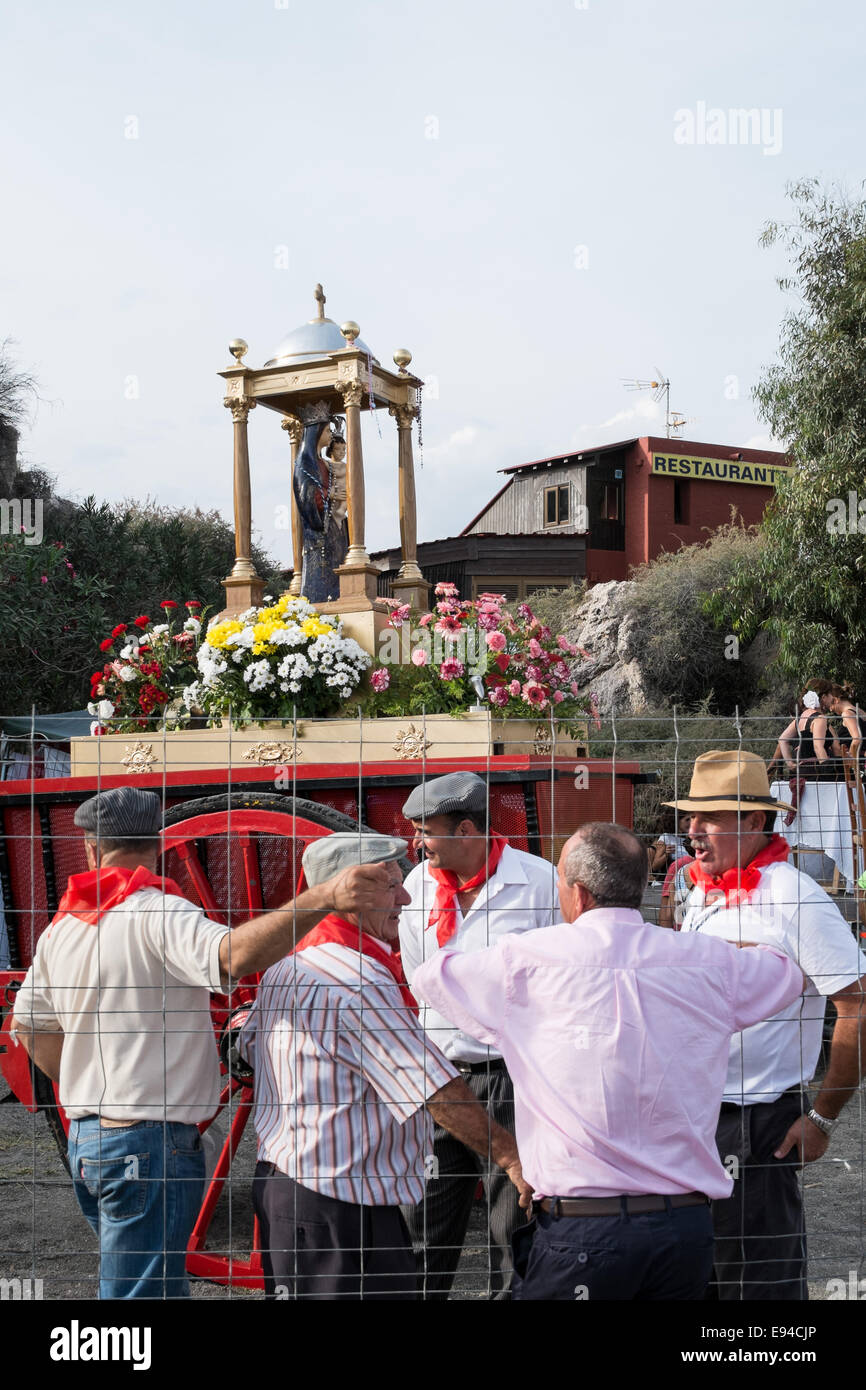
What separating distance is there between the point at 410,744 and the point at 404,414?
3312 mm

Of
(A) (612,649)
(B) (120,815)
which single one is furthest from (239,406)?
(A) (612,649)

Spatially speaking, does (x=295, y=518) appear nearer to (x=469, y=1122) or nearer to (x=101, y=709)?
(x=101, y=709)

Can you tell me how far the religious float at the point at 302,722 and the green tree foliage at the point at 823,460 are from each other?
8.66 metres

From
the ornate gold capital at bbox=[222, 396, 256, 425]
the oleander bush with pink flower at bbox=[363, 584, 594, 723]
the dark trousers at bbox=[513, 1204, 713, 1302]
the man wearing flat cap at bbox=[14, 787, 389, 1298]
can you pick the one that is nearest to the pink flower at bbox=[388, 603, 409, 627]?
the oleander bush with pink flower at bbox=[363, 584, 594, 723]

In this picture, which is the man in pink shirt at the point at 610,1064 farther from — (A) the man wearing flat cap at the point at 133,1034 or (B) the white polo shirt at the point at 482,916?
(B) the white polo shirt at the point at 482,916

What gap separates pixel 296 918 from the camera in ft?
9.48

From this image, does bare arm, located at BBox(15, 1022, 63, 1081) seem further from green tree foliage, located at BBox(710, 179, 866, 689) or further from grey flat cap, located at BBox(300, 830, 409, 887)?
green tree foliage, located at BBox(710, 179, 866, 689)

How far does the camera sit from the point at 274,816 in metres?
4.77

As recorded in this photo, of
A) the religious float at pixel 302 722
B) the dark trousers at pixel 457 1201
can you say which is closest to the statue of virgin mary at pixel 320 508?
the religious float at pixel 302 722

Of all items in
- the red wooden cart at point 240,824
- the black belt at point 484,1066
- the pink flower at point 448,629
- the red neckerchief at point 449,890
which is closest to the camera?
the black belt at point 484,1066

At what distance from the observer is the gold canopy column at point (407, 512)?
8000 mm

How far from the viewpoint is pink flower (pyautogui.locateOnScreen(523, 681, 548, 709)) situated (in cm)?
593
